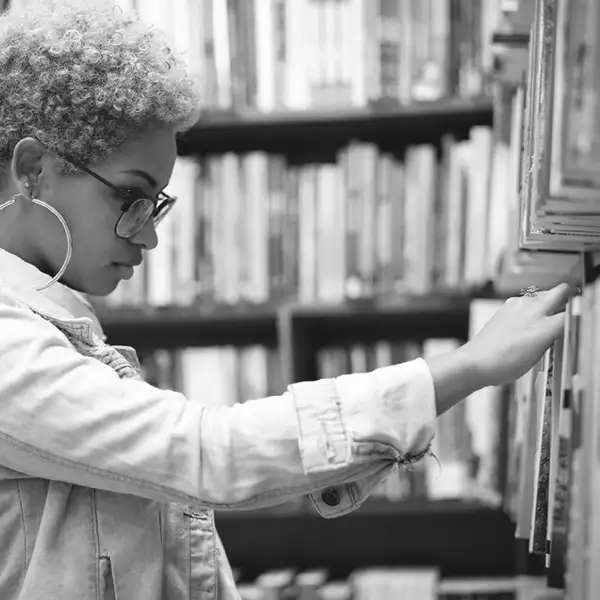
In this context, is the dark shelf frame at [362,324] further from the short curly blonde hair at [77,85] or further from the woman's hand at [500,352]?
the woman's hand at [500,352]

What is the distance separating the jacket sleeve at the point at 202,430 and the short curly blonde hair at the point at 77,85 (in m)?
0.24

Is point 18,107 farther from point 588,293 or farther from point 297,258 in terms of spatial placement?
point 297,258

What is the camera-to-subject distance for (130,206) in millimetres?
1030

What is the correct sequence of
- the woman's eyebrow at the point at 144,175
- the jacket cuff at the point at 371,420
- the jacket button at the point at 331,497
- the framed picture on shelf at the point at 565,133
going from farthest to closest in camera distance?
the woman's eyebrow at the point at 144,175 < the jacket button at the point at 331,497 < the jacket cuff at the point at 371,420 < the framed picture on shelf at the point at 565,133

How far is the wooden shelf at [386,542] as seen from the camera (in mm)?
2213

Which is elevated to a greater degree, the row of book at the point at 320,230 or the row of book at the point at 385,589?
the row of book at the point at 320,230

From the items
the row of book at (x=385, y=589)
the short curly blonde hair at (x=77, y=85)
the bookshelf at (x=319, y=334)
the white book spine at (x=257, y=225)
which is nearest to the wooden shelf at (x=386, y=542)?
the bookshelf at (x=319, y=334)

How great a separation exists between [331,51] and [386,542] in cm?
109

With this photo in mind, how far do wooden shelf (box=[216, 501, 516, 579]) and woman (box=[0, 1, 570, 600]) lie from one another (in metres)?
1.15

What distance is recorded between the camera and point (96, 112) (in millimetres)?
1006

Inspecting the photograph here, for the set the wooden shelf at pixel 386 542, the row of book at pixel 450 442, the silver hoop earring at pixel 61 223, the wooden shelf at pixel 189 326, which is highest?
the silver hoop earring at pixel 61 223

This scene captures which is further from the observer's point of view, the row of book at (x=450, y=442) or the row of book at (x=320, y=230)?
the row of book at (x=320, y=230)

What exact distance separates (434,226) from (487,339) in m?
1.16

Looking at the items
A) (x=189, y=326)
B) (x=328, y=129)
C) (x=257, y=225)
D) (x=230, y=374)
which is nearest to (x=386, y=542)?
(x=230, y=374)
